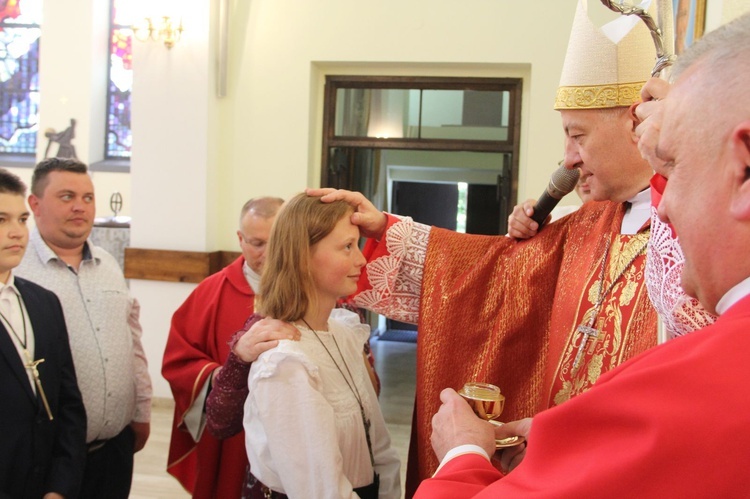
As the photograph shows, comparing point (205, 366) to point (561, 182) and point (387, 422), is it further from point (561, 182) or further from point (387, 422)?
point (387, 422)

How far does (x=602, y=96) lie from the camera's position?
1.95 metres

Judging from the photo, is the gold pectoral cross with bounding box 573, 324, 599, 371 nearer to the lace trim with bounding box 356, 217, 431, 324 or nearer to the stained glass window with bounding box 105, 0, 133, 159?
the lace trim with bounding box 356, 217, 431, 324

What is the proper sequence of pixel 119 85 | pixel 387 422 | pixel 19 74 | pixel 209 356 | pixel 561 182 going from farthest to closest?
pixel 19 74
pixel 119 85
pixel 387 422
pixel 209 356
pixel 561 182

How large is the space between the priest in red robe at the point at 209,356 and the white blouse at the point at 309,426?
95cm

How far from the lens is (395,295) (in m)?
2.10

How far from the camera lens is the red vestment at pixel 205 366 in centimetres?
283

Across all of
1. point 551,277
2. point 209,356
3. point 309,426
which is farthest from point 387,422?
point 309,426

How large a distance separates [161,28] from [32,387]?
12.5ft

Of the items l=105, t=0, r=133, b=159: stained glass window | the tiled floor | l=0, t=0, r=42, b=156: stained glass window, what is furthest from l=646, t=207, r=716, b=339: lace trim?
l=0, t=0, r=42, b=156: stained glass window

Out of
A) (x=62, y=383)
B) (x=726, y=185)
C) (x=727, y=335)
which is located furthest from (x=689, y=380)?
(x=62, y=383)

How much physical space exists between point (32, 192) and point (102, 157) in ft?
24.5

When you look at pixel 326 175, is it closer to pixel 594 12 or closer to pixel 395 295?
pixel 594 12

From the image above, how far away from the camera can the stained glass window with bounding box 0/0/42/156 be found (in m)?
10.5

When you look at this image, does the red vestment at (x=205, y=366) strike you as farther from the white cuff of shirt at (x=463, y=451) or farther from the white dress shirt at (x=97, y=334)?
the white cuff of shirt at (x=463, y=451)
